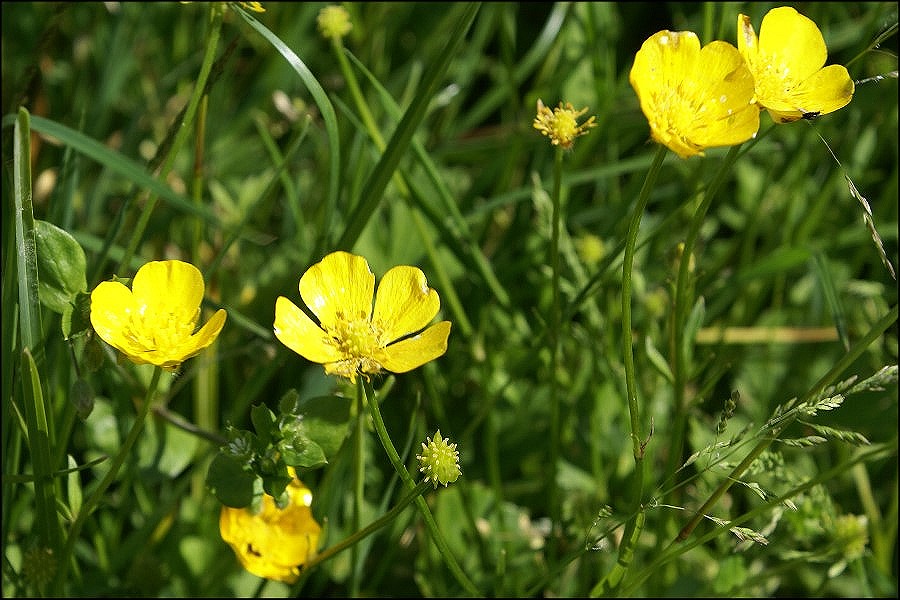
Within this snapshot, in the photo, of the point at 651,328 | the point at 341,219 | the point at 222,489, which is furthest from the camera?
the point at 341,219

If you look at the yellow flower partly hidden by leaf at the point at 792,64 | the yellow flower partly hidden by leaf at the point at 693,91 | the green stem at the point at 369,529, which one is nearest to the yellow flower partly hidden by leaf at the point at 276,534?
the green stem at the point at 369,529

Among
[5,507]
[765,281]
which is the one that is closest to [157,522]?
[5,507]

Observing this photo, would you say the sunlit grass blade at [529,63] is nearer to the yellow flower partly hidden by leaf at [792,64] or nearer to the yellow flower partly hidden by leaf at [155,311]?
the yellow flower partly hidden by leaf at [792,64]

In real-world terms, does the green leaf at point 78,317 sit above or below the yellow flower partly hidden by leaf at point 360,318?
below

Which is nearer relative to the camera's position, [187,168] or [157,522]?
[157,522]

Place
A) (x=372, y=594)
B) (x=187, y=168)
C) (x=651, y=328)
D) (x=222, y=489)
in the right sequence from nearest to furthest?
1. (x=222, y=489)
2. (x=372, y=594)
3. (x=651, y=328)
4. (x=187, y=168)

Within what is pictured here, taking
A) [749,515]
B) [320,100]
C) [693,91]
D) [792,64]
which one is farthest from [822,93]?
[320,100]

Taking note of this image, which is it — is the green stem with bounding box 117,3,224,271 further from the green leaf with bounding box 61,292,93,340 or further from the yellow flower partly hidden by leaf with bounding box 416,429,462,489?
the yellow flower partly hidden by leaf with bounding box 416,429,462,489

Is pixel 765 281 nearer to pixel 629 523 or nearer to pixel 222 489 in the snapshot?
pixel 629 523
